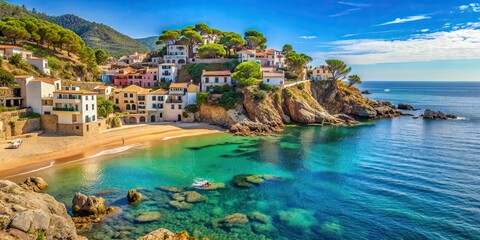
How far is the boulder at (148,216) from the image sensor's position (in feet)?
83.0

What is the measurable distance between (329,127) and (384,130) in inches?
486

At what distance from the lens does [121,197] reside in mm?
30078

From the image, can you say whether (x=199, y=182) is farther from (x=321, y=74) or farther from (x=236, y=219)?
(x=321, y=74)

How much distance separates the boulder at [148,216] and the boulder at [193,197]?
149 inches

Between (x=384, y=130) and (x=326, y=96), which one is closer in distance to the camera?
(x=384, y=130)

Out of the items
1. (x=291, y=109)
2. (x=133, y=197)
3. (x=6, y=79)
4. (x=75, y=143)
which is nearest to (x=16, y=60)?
(x=6, y=79)

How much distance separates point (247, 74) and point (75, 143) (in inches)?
1606

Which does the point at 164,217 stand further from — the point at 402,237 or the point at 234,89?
the point at 234,89

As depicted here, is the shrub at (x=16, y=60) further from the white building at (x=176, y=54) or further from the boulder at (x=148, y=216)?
the boulder at (x=148, y=216)

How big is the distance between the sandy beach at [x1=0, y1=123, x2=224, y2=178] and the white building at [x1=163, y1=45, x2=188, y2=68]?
35.8 metres

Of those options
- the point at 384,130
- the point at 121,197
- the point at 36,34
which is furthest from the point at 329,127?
the point at 36,34

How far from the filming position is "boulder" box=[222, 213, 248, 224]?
82.4 ft

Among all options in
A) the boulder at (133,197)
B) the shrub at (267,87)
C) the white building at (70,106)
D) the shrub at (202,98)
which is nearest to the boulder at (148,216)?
the boulder at (133,197)

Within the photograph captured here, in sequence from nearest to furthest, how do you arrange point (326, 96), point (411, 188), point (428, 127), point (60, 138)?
1. point (411, 188)
2. point (60, 138)
3. point (428, 127)
4. point (326, 96)
